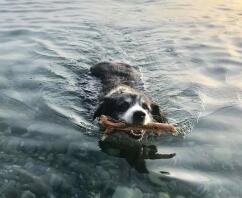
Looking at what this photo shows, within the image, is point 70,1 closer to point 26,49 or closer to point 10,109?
point 26,49

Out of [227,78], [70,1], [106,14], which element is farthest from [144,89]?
[70,1]

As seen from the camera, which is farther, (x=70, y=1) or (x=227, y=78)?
(x=70, y=1)

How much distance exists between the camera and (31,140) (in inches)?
287

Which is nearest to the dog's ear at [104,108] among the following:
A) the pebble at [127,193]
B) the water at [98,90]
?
the water at [98,90]

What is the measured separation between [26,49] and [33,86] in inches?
100

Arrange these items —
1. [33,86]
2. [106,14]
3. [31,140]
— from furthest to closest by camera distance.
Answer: [106,14] → [33,86] → [31,140]

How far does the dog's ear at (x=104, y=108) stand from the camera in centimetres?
806

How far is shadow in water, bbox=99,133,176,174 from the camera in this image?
23.1 ft

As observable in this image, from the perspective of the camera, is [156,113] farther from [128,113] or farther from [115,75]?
[115,75]

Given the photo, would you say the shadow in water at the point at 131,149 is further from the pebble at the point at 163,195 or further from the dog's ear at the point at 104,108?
the pebble at the point at 163,195

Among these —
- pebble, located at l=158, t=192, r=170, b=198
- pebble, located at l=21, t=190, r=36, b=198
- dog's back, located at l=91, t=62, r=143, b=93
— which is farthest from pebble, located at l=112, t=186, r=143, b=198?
dog's back, located at l=91, t=62, r=143, b=93

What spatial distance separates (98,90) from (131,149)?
2.19 m

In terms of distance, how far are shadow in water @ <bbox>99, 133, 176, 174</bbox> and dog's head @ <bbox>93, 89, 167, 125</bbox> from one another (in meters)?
0.34

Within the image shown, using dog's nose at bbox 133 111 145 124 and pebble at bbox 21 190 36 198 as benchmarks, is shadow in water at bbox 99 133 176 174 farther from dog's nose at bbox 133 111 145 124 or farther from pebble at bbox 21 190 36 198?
pebble at bbox 21 190 36 198
